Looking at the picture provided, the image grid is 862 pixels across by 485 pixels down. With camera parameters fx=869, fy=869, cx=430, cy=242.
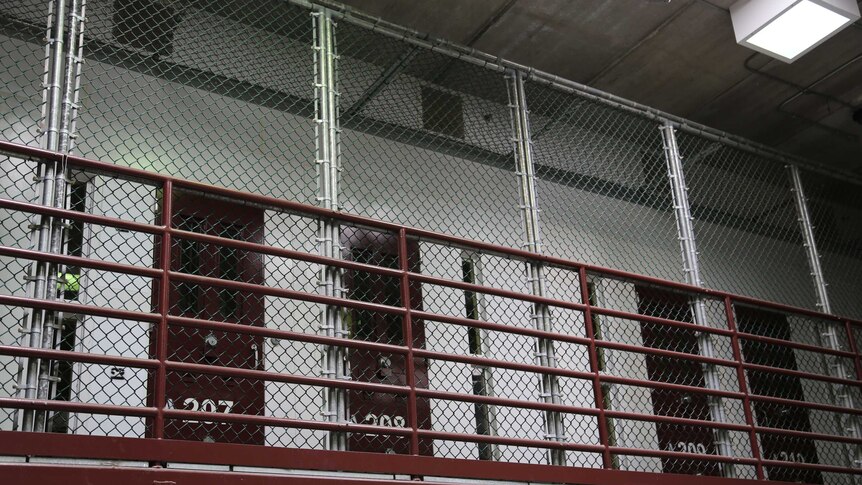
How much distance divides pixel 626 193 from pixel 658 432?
2587 millimetres

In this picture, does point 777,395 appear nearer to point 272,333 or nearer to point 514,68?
point 514,68

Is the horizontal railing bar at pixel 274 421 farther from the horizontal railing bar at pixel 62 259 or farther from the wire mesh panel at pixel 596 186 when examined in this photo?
the wire mesh panel at pixel 596 186

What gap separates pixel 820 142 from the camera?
33.3 ft

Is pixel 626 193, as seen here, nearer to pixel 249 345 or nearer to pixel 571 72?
pixel 571 72

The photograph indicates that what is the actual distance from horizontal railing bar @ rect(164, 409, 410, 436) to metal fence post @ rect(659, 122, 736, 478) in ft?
9.29

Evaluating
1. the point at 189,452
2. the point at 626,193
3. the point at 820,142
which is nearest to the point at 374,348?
the point at 189,452

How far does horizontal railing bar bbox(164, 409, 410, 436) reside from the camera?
4.38 m

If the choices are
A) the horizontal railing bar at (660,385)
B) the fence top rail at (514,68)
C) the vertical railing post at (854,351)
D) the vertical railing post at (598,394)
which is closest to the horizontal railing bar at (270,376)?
the vertical railing post at (598,394)

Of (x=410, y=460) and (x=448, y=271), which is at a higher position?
(x=448, y=271)

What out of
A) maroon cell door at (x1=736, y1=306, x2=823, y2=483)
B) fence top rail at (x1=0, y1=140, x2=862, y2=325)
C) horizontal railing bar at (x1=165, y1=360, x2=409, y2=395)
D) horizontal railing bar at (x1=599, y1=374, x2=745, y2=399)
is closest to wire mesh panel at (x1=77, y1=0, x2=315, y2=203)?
fence top rail at (x1=0, y1=140, x2=862, y2=325)

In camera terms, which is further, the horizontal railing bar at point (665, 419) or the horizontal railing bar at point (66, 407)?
the horizontal railing bar at point (665, 419)

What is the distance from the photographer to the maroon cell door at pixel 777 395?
10.0 meters

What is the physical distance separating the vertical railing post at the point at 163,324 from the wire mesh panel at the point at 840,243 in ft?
26.4

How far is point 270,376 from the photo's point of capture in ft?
15.3
